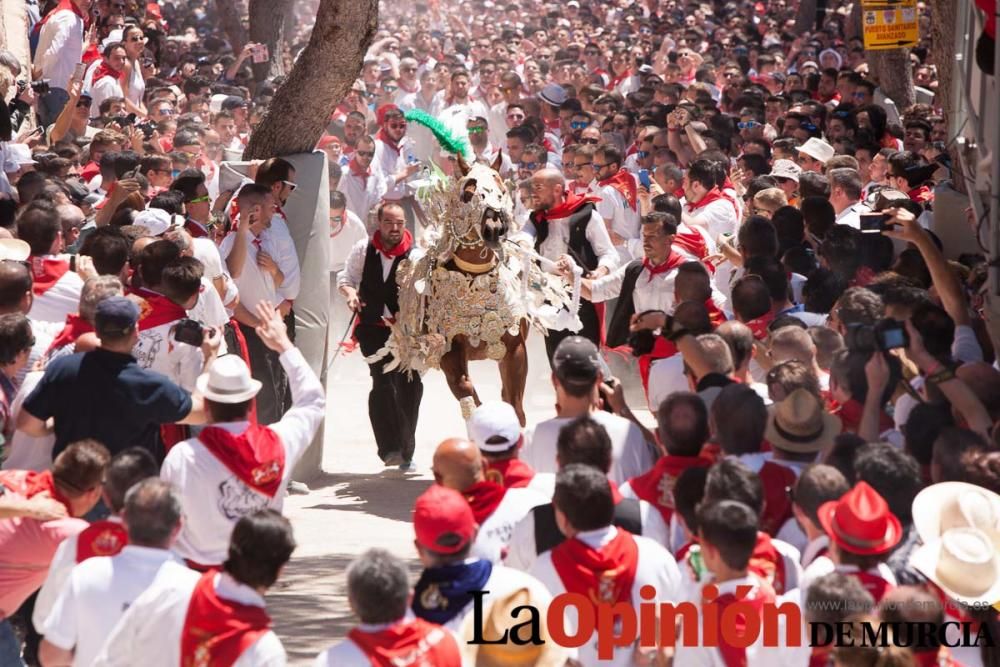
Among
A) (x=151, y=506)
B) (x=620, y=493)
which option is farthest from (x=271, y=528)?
(x=620, y=493)

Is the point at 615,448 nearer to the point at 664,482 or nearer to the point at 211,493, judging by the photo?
the point at 664,482

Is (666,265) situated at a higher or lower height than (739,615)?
→ lower

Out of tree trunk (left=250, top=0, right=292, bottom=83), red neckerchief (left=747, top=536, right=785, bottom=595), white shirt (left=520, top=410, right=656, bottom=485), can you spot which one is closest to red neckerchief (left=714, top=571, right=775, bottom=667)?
red neckerchief (left=747, top=536, right=785, bottom=595)

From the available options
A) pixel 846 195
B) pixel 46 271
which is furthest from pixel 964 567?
pixel 846 195

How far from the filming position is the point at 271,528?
16.6ft

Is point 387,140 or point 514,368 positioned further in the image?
point 387,140

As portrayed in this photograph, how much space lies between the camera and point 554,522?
5652 mm

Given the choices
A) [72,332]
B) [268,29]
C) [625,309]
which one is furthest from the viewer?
[268,29]

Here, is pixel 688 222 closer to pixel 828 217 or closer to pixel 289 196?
pixel 828 217

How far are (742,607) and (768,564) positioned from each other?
297 mm

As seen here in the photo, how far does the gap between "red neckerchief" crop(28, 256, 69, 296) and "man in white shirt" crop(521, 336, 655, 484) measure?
10.4 ft

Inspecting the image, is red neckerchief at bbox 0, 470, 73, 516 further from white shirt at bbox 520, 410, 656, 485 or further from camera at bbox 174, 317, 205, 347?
white shirt at bbox 520, 410, 656, 485

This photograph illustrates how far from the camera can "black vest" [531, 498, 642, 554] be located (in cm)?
562

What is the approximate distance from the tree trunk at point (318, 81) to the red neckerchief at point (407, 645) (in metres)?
6.80
